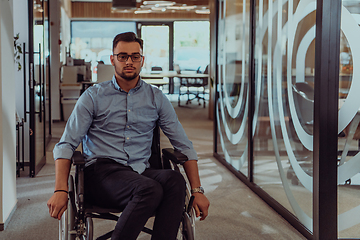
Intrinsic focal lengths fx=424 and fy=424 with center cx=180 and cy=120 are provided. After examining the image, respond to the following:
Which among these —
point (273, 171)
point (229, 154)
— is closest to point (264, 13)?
point (273, 171)

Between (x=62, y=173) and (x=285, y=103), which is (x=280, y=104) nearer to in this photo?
(x=285, y=103)

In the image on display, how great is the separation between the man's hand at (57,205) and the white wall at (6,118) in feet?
3.56

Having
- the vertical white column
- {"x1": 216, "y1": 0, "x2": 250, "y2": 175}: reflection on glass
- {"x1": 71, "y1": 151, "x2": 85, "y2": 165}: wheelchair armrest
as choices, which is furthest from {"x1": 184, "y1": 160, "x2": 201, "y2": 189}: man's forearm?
the vertical white column

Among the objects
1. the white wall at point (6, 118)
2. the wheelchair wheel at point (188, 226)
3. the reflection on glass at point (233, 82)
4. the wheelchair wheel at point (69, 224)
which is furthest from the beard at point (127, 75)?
the reflection on glass at point (233, 82)

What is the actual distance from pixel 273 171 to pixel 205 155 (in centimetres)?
200

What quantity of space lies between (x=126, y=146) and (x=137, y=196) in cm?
40

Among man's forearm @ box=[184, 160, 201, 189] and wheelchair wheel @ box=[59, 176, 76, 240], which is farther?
man's forearm @ box=[184, 160, 201, 189]

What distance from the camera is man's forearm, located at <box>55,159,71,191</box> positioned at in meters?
1.85

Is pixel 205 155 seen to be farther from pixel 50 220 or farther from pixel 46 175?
pixel 50 220

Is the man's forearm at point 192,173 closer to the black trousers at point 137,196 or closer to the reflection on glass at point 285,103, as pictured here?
the black trousers at point 137,196

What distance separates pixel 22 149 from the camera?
4133 mm

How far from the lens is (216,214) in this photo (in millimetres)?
3062

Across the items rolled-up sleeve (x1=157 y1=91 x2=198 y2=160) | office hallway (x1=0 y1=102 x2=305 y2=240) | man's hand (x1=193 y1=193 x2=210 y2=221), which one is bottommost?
office hallway (x1=0 y1=102 x2=305 y2=240)

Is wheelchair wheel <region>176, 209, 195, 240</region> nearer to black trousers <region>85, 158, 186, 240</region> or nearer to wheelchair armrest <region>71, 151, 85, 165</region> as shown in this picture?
black trousers <region>85, 158, 186, 240</region>
